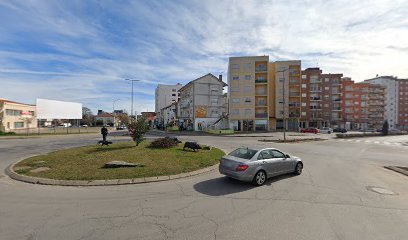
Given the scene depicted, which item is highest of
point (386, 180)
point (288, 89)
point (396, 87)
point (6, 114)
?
point (396, 87)

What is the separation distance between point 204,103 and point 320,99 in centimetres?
4013

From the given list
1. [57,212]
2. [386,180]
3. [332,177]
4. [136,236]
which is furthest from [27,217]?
[386,180]

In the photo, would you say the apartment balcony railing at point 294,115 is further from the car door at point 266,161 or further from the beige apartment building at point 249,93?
the car door at point 266,161

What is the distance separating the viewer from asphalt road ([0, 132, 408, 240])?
4465 millimetres

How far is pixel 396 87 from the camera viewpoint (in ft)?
331

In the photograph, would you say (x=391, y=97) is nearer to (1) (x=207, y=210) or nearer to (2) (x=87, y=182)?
(1) (x=207, y=210)

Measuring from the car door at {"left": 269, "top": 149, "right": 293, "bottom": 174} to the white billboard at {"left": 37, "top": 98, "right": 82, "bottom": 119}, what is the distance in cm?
→ 4700

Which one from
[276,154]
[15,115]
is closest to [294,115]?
[276,154]

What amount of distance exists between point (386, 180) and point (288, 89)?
56.0 m

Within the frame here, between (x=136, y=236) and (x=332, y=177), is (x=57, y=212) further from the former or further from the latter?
(x=332, y=177)

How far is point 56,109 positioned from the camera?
44.2 metres

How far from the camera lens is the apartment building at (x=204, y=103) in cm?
5253

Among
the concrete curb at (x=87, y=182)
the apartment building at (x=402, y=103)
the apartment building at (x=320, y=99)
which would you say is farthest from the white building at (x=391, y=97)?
the concrete curb at (x=87, y=182)

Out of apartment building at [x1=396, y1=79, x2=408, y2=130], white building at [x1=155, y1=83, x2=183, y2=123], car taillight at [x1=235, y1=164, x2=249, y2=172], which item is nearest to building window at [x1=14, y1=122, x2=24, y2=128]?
white building at [x1=155, y1=83, x2=183, y2=123]
